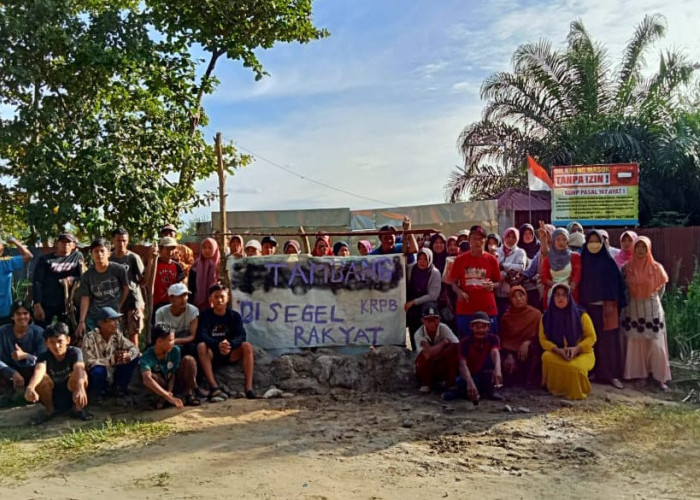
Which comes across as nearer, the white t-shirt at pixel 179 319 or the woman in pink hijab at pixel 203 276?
the white t-shirt at pixel 179 319

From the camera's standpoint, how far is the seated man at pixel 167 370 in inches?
233

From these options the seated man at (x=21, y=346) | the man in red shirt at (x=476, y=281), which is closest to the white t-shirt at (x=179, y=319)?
the seated man at (x=21, y=346)

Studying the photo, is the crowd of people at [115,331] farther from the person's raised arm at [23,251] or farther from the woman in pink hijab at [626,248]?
the woman in pink hijab at [626,248]

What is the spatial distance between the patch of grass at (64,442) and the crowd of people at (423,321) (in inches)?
14.8

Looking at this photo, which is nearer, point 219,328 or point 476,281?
point 219,328

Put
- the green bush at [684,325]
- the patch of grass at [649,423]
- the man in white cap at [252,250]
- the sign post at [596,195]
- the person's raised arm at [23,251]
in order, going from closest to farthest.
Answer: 1. the patch of grass at [649,423]
2. the person's raised arm at [23,251]
3. the man in white cap at [252,250]
4. the green bush at [684,325]
5. the sign post at [596,195]

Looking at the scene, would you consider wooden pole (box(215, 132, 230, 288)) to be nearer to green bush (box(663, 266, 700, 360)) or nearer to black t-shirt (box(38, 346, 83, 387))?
black t-shirt (box(38, 346, 83, 387))

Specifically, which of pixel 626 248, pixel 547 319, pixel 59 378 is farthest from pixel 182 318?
pixel 626 248

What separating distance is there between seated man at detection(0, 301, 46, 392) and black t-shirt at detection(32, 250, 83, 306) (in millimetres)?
482

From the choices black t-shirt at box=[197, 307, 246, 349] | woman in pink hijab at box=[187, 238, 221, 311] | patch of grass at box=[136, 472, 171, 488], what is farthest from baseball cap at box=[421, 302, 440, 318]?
patch of grass at box=[136, 472, 171, 488]

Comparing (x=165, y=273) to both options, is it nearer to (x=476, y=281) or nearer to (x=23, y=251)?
(x=23, y=251)

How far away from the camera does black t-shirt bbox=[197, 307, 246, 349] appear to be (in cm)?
634

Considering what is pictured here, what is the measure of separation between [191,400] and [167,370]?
38 centimetres

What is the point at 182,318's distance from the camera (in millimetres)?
6348
